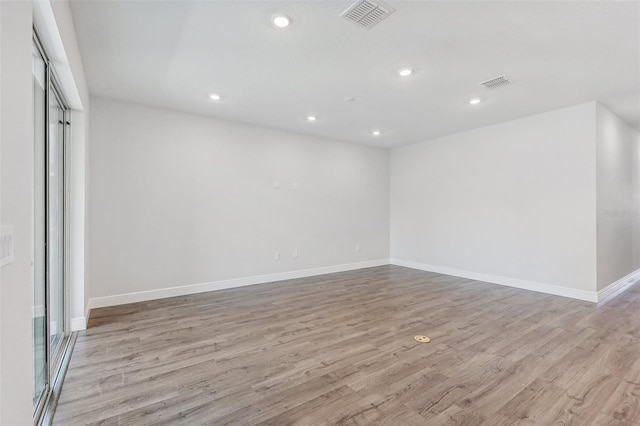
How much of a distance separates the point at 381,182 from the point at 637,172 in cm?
445

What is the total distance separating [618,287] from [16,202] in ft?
21.8

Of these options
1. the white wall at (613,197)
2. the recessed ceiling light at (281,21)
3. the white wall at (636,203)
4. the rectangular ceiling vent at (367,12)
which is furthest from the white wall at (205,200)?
the white wall at (636,203)

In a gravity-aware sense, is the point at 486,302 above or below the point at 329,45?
below

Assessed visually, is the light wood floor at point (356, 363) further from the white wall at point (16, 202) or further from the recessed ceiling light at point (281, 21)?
the recessed ceiling light at point (281, 21)

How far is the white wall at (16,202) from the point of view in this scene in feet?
2.92

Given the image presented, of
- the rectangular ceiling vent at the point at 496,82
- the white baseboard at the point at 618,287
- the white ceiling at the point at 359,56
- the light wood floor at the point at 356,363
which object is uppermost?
the white ceiling at the point at 359,56

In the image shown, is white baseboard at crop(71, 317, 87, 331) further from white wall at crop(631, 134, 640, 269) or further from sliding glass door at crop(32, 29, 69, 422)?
white wall at crop(631, 134, 640, 269)

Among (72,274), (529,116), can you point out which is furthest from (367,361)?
(529,116)

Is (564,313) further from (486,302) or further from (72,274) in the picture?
(72,274)

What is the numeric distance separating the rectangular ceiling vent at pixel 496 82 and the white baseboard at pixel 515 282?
9.78 ft

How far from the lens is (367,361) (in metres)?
2.38

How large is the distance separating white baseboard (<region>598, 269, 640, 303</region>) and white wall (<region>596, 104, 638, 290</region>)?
8 centimetres

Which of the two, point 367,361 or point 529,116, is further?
point 529,116

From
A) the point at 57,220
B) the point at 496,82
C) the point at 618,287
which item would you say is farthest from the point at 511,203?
the point at 57,220
